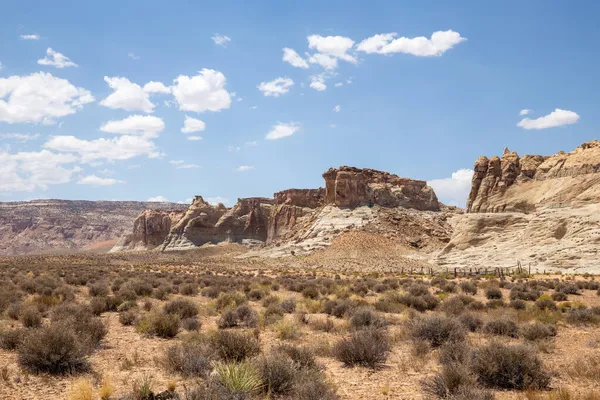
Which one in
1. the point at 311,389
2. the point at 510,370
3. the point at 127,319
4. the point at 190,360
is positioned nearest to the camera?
the point at 311,389

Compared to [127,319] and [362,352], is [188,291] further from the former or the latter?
[362,352]

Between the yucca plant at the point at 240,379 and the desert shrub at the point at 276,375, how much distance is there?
42cm

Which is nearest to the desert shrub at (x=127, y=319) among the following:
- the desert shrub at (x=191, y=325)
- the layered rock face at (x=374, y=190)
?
the desert shrub at (x=191, y=325)

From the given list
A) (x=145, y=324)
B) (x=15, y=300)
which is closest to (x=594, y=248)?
(x=145, y=324)

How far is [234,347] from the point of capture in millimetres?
9781

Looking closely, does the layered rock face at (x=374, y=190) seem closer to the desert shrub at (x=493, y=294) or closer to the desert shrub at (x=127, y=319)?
the desert shrub at (x=493, y=294)

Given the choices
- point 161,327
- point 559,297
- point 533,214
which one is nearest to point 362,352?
point 161,327

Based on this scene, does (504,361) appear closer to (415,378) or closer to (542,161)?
(415,378)

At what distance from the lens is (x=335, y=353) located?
10.1m

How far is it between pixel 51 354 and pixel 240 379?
4.62 metres

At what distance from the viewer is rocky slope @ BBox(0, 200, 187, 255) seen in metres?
157

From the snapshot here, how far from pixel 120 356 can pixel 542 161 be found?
58643 mm

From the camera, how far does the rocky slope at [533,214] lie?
38.7 meters

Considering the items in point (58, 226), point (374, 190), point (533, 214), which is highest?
point (374, 190)
